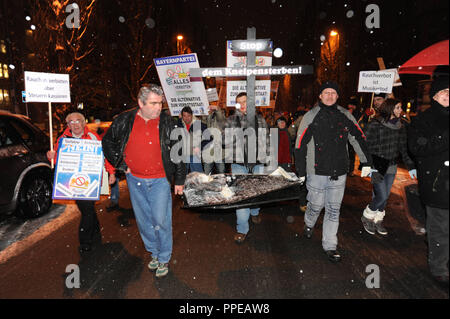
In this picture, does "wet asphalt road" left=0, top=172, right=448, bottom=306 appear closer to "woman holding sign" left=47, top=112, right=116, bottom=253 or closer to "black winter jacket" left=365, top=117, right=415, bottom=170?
"woman holding sign" left=47, top=112, right=116, bottom=253

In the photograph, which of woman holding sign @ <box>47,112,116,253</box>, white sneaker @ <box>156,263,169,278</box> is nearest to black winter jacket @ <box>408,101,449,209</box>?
white sneaker @ <box>156,263,169,278</box>

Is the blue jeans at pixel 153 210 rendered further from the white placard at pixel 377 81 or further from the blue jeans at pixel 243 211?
the white placard at pixel 377 81

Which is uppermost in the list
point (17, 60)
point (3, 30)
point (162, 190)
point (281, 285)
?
point (3, 30)

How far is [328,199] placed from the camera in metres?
4.26

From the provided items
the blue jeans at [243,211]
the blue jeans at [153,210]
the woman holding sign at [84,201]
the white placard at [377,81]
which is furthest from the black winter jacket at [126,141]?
the white placard at [377,81]

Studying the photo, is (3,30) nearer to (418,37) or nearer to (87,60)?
(87,60)

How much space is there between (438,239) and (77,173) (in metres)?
4.67

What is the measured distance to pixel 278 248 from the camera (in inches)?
179

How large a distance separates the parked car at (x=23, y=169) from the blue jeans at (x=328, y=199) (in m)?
4.95

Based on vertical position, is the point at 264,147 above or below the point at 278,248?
above

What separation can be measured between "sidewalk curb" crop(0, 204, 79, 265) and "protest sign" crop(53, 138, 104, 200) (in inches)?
40.4

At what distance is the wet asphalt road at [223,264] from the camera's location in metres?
3.41

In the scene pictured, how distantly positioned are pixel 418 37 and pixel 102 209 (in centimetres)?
2534

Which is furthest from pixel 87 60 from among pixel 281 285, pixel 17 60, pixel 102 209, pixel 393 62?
pixel 393 62
